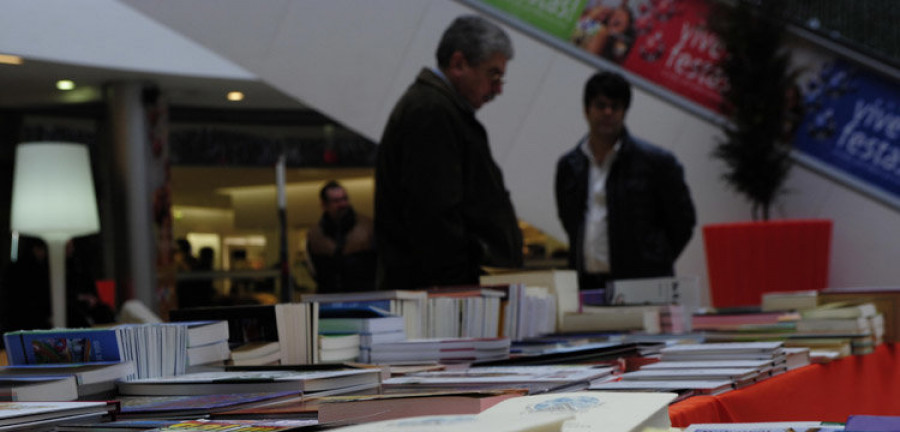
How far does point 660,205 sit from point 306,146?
5.62m

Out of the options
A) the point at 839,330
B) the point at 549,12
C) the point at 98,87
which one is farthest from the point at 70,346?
the point at 98,87

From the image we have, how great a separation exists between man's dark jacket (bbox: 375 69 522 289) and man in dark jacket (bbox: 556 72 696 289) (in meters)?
1.16

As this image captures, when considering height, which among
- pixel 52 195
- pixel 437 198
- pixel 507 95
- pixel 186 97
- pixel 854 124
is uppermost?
pixel 186 97

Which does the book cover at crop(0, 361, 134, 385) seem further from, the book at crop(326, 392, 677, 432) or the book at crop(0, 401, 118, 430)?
the book at crop(326, 392, 677, 432)

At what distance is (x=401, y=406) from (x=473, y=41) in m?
2.08

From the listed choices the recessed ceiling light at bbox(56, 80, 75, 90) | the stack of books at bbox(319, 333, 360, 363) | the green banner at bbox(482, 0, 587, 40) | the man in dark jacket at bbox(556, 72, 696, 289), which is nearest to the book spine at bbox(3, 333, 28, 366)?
the stack of books at bbox(319, 333, 360, 363)

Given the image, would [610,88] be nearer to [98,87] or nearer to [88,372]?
[88,372]

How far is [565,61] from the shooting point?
314 inches

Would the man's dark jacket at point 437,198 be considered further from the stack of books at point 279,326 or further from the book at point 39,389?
the book at point 39,389

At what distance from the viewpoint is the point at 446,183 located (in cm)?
285

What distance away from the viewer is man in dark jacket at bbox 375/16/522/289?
284 cm

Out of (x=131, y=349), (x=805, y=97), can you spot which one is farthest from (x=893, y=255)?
(x=131, y=349)

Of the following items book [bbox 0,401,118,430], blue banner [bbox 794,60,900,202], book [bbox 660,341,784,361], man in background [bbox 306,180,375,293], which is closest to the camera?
book [bbox 0,401,118,430]

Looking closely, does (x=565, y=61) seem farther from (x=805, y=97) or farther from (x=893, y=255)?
(x=893, y=255)
